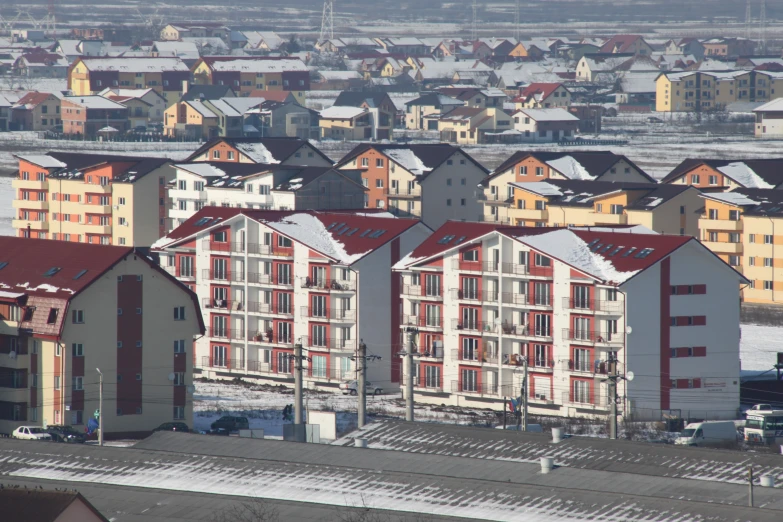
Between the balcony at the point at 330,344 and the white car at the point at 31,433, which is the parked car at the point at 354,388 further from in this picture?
the white car at the point at 31,433

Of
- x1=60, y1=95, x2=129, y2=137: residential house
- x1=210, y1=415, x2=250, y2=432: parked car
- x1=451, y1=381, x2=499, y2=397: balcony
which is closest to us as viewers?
x1=210, y1=415, x2=250, y2=432: parked car

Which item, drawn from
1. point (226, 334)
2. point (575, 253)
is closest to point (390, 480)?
point (575, 253)

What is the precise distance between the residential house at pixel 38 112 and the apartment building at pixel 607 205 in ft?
297

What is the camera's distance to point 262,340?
6875cm

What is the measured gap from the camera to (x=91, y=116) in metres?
174

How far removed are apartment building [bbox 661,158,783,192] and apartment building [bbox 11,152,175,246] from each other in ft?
101

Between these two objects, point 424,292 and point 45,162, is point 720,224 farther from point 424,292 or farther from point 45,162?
point 45,162

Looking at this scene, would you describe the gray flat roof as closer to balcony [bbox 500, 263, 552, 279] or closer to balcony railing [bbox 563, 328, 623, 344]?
balcony railing [bbox 563, 328, 623, 344]

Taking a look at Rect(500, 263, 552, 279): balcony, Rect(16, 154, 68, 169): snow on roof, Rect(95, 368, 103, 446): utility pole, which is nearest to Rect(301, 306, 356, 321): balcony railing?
Rect(500, 263, 552, 279): balcony

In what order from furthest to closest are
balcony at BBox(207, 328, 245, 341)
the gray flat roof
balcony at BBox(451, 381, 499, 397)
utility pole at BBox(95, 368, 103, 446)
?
balcony at BBox(207, 328, 245, 341), balcony at BBox(451, 381, 499, 397), utility pole at BBox(95, 368, 103, 446), the gray flat roof

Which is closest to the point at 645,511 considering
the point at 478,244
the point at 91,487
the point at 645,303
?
the point at 91,487

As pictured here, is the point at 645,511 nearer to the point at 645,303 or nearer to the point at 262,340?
the point at 645,303

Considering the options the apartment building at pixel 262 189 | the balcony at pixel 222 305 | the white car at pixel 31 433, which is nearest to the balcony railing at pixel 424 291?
the balcony at pixel 222 305

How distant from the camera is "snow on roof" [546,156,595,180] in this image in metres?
106
